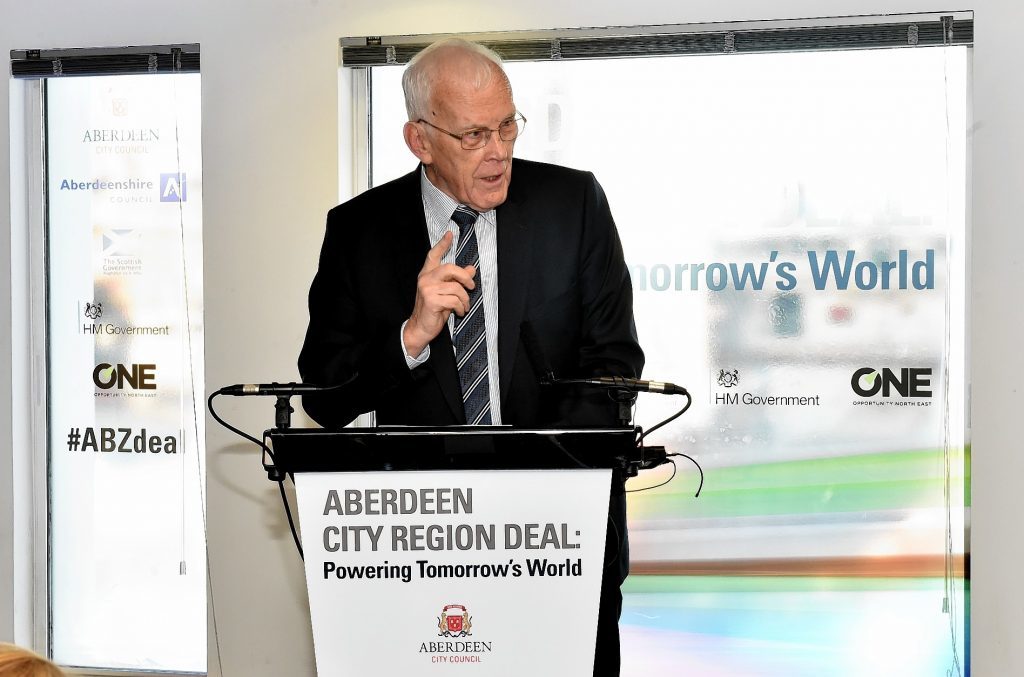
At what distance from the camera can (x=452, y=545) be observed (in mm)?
1617

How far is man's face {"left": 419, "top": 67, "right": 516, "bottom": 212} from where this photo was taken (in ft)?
8.21

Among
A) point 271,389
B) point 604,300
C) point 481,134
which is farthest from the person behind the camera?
point 604,300

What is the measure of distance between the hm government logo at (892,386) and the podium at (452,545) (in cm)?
188

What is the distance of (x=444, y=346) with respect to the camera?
7.87 feet

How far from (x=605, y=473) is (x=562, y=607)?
22 cm

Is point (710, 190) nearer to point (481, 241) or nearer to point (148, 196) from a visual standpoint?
point (481, 241)

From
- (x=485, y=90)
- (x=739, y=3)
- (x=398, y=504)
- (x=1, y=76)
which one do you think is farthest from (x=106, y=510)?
(x=739, y=3)

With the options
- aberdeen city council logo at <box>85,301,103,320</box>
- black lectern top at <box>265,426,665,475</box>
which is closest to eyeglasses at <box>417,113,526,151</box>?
black lectern top at <box>265,426,665,475</box>

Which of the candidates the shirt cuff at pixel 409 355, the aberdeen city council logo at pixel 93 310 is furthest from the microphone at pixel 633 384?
the aberdeen city council logo at pixel 93 310

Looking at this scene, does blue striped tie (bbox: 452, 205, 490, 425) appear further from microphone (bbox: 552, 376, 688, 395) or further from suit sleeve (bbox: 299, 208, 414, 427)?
microphone (bbox: 552, 376, 688, 395)

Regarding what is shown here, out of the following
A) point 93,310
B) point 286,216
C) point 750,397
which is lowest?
point 750,397

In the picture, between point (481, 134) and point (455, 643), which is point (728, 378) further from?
point (455, 643)

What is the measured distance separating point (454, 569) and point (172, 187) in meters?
2.53

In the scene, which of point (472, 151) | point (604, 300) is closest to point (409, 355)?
point (472, 151)
